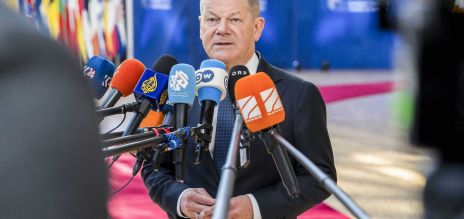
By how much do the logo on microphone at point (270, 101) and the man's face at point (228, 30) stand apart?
48 centimetres

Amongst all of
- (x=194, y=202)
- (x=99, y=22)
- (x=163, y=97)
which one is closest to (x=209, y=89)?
(x=163, y=97)

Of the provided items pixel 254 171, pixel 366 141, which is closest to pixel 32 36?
pixel 254 171

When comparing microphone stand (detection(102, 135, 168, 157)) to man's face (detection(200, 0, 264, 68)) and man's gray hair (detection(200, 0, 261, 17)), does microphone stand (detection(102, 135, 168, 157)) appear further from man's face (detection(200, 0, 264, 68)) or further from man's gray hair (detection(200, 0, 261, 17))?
man's gray hair (detection(200, 0, 261, 17))

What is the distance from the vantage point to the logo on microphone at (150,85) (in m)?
1.44

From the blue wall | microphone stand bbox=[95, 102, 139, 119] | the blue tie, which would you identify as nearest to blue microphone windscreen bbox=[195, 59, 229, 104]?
microphone stand bbox=[95, 102, 139, 119]

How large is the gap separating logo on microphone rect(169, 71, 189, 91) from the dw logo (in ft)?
0.12

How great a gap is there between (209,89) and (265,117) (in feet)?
0.97

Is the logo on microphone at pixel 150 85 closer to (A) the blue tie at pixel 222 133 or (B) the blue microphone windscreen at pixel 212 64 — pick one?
(B) the blue microphone windscreen at pixel 212 64

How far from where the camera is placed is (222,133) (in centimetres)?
165

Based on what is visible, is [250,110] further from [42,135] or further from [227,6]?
[42,135]

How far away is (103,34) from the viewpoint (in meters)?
9.30

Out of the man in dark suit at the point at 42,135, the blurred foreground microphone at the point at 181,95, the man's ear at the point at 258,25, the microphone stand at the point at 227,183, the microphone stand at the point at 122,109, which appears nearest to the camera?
the man in dark suit at the point at 42,135

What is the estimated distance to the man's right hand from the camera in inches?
61.4

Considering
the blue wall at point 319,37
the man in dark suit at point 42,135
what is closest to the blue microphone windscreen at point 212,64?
the man in dark suit at point 42,135
